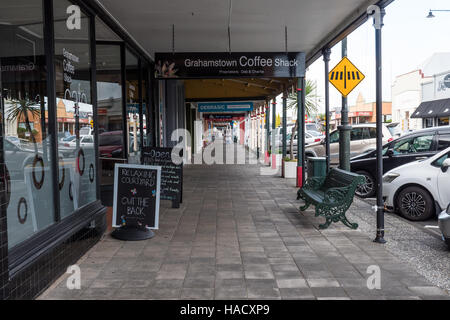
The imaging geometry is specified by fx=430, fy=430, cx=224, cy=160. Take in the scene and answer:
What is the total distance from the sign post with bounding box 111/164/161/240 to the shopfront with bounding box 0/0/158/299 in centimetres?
33

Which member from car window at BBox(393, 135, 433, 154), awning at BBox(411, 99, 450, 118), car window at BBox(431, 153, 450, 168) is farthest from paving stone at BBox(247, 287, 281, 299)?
awning at BBox(411, 99, 450, 118)

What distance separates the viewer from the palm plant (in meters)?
4.29

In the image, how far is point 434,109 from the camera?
3095 centimetres

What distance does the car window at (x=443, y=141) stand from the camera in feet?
31.2

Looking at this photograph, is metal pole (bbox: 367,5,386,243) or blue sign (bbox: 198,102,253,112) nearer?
metal pole (bbox: 367,5,386,243)

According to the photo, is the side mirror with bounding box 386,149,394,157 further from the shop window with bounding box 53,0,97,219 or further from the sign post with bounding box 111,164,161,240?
the shop window with bounding box 53,0,97,219

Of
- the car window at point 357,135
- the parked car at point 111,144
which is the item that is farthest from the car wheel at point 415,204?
the car window at point 357,135

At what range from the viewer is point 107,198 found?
8523 millimetres

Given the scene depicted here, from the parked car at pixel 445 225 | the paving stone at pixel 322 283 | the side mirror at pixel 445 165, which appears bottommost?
the paving stone at pixel 322 283

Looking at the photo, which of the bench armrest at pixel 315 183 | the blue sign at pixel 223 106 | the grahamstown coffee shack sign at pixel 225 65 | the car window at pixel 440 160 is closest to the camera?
the car window at pixel 440 160

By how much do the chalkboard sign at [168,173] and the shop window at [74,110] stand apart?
1955mm

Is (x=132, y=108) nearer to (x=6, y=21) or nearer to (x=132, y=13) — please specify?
(x=132, y=13)

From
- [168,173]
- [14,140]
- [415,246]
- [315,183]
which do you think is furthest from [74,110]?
[415,246]

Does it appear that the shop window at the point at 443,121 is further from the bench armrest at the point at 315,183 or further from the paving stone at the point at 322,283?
the paving stone at the point at 322,283
